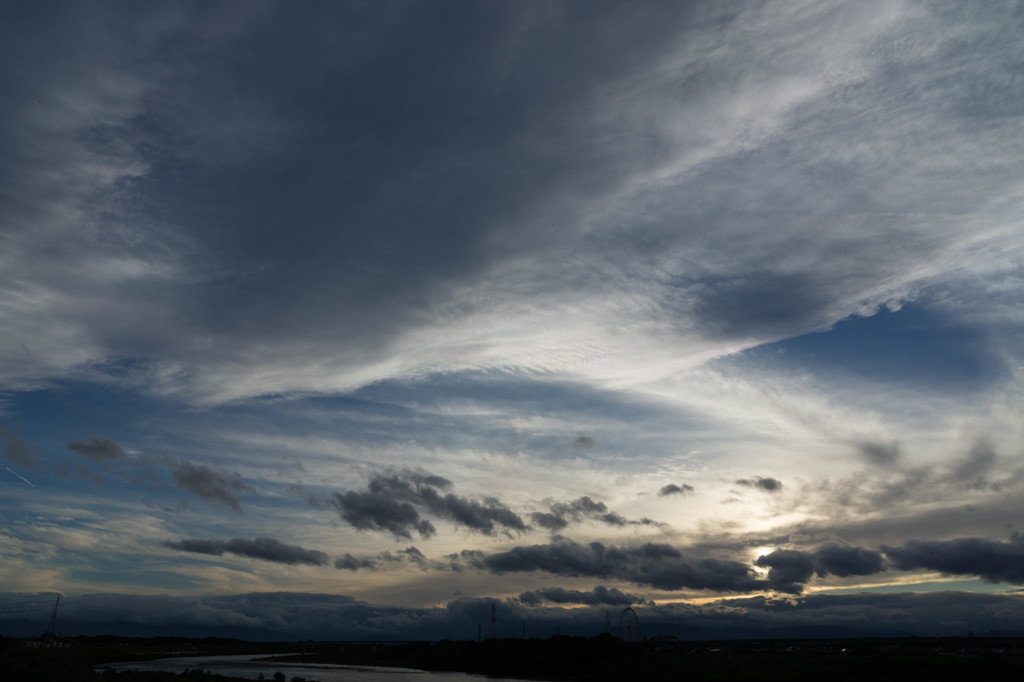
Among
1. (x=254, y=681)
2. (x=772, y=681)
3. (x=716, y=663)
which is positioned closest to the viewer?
(x=772, y=681)

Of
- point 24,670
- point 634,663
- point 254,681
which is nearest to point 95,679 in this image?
point 24,670

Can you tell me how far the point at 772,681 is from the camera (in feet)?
463

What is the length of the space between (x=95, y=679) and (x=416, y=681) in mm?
101517

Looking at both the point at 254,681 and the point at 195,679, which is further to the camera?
the point at 254,681

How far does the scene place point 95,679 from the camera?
Answer: 111438mm

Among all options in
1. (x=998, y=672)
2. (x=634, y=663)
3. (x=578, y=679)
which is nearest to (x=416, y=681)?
(x=578, y=679)

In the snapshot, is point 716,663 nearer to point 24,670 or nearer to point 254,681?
point 254,681

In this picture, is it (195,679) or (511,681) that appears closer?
(195,679)

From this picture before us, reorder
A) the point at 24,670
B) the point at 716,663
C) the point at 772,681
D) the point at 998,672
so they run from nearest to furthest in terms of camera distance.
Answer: the point at 24,670 → the point at 998,672 → the point at 772,681 → the point at 716,663

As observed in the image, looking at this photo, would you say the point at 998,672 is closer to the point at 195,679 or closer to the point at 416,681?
the point at 416,681

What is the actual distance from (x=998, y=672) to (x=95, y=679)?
165 m

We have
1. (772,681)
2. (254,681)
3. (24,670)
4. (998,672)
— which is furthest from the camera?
(254,681)

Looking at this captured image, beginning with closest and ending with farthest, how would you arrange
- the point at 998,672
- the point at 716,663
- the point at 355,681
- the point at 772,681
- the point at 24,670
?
the point at 24,670 → the point at 998,672 → the point at 772,681 → the point at 716,663 → the point at 355,681

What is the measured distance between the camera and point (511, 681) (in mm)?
198500
